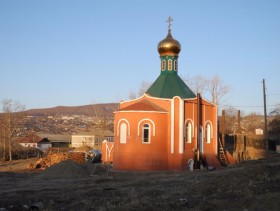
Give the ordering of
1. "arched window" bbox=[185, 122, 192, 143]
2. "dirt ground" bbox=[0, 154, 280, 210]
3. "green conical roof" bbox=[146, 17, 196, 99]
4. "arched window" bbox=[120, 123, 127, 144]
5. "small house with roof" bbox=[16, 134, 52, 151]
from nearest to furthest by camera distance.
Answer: "dirt ground" bbox=[0, 154, 280, 210], "arched window" bbox=[120, 123, 127, 144], "arched window" bbox=[185, 122, 192, 143], "green conical roof" bbox=[146, 17, 196, 99], "small house with roof" bbox=[16, 134, 52, 151]

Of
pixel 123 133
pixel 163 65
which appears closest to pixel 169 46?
pixel 163 65

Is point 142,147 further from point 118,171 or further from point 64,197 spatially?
point 64,197

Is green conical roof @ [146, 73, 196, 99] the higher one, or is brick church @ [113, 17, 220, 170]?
green conical roof @ [146, 73, 196, 99]

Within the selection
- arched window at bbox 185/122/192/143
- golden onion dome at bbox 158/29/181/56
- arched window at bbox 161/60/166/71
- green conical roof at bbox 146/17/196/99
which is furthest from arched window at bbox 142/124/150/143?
golden onion dome at bbox 158/29/181/56

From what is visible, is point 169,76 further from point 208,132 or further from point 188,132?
point 208,132

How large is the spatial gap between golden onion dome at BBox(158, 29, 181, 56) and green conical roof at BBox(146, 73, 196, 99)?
1.75 meters

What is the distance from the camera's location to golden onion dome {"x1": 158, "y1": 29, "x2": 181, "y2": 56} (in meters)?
29.8

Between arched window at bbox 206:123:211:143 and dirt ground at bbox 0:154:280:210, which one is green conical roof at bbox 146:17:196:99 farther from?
dirt ground at bbox 0:154:280:210

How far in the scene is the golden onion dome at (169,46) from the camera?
2981 cm

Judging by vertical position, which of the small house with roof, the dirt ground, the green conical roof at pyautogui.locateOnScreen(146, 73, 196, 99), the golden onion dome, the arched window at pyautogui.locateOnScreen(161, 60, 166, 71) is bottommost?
the dirt ground

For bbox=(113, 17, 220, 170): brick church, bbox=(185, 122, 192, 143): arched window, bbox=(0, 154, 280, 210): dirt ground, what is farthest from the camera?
bbox=(185, 122, 192, 143): arched window

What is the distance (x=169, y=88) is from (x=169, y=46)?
139 inches

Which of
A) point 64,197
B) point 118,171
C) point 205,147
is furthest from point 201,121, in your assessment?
point 64,197

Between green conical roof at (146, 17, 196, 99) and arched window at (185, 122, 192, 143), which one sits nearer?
arched window at (185, 122, 192, 143)
